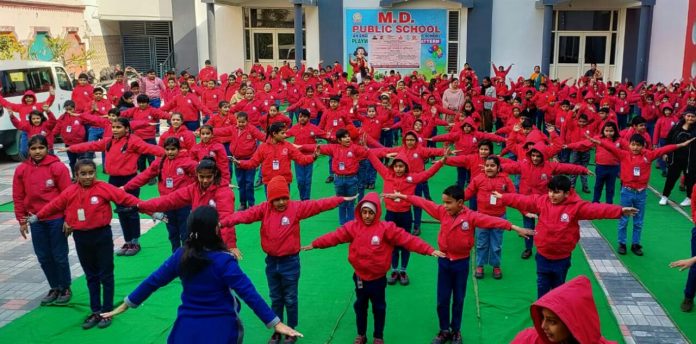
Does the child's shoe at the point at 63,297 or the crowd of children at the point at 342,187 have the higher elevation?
the crowd of children at the point at 342,187

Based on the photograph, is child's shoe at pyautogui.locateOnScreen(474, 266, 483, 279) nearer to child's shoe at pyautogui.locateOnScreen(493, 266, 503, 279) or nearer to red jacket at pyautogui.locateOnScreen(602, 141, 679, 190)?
child's shoe at pyautogui.locateOnScreen(493, 266, 503, 279)

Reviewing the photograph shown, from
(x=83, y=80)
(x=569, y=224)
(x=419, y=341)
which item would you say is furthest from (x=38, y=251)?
(x=83, y=80)

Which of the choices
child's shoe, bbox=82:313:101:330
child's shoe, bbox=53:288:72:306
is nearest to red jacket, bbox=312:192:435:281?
child's shoe, bbox=82:313:101:330

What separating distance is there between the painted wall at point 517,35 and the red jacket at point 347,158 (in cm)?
1457

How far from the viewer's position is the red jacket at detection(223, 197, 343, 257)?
18.1ft

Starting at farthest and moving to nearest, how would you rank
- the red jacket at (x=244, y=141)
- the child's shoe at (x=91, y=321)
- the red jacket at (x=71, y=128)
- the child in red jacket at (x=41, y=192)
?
1. the red jacket at (x=71, y=128)
2. the red jacket at (x=244, y=141)
3. the child in red jacket at (x=41, y=192)
4. the child's shoe at (x=91, y=321)

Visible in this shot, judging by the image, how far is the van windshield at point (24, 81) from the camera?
44.2 ft

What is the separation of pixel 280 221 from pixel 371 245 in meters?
0.84

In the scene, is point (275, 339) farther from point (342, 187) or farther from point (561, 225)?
point (342, 187)

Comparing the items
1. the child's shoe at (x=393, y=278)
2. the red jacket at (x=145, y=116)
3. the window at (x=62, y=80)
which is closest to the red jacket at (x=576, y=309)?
the child's shoe at (x=393, y=278)

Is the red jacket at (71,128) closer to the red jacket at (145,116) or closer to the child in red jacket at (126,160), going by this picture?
the red jacket at (145,116)

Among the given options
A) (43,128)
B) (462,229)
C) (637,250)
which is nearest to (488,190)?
(462,229)

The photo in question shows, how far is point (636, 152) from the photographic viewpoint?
8.12 metres

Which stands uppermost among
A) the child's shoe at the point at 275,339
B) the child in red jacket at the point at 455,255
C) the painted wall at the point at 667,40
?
the painted wall at the point at 667,40
